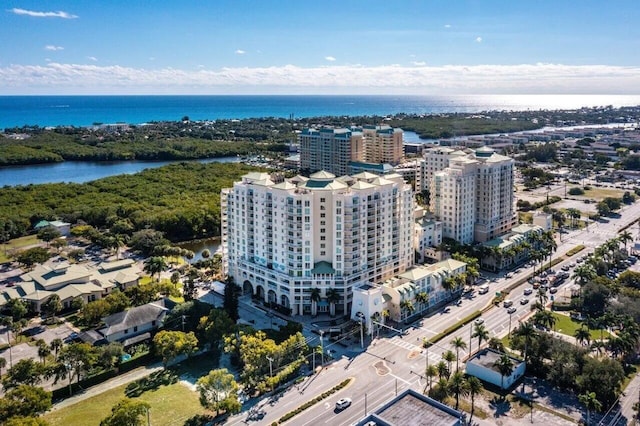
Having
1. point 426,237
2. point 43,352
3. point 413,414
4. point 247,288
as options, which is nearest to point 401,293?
point 426,237

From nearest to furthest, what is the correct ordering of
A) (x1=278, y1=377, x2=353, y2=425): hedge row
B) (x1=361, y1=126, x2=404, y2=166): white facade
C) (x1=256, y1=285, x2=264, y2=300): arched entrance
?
(x1=278, y1=377, x2=353, y2=425): hedge row, (x1=256, y1=285, x2=264, y2=300): arched entrance, (x1=361, y1=126, x2=404, y2=166): white facade

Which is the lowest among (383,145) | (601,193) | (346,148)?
(601,193)

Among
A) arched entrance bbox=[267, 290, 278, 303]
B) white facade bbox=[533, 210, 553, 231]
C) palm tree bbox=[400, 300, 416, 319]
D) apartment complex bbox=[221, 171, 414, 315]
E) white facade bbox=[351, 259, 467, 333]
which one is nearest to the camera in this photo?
white facade bbox=[351, 259, 467, 333]

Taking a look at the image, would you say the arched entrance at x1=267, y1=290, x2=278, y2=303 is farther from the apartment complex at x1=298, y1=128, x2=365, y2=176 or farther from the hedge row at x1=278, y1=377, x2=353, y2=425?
the apartment complex at x1=298, y1=128, x2=365, y2=176

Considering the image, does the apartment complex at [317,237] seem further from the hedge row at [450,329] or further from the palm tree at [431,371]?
the palm tree at [431,371]

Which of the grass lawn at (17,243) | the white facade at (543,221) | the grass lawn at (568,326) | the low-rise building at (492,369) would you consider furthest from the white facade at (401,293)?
the grass lawn at (17,243)

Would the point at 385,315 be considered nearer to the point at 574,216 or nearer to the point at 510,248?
the point at 510,248

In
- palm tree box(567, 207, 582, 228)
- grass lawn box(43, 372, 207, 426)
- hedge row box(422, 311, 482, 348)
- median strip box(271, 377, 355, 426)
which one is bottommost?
grass lawn box(43, 372, 207, 426)

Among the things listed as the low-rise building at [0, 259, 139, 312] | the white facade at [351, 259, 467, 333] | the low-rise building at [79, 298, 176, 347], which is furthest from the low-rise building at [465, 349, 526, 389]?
the low-rise building at [0, 259, 139, 312]
